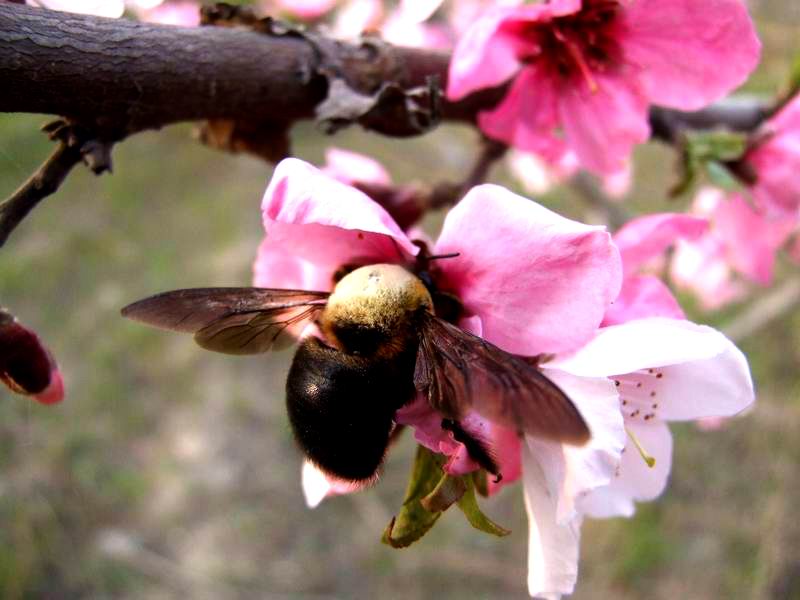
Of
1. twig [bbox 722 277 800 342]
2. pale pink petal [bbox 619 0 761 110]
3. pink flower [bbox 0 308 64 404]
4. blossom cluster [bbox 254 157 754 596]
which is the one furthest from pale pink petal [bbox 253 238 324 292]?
twig [bbox 722 277 800 342]

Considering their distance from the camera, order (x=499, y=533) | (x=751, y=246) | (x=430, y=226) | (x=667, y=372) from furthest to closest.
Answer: (x=430, y=226) → (x=751, y=246) → (x=667, y=372) → (x=499, y=533)

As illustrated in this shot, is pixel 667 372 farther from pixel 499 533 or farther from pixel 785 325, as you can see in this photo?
pixel 785 325

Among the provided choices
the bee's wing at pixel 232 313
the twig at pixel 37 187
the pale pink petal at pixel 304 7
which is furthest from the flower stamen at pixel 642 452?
the pale pink petal at pixel 304 7

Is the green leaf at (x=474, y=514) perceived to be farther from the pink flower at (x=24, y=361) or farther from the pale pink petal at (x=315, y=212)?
the pink flower at (x=24, y=361)

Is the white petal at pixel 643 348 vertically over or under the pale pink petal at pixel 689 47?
under

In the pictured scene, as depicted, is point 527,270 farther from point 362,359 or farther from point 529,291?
point 362,359

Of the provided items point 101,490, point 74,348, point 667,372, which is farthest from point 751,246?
point 74,348

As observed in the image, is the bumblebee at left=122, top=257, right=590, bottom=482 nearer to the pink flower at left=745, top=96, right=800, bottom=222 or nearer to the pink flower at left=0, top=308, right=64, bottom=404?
the pink flower at left=0, top=308, right=64, bottom=404
